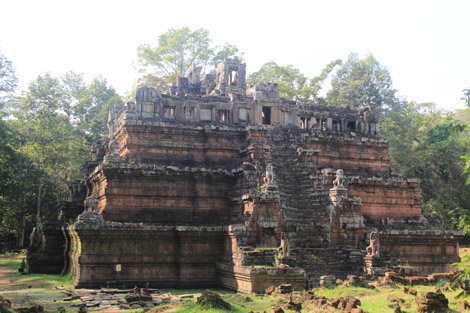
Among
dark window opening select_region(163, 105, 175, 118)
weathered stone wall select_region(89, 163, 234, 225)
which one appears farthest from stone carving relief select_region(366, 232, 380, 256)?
dark window opening select_region(163, 105, 175, 118)

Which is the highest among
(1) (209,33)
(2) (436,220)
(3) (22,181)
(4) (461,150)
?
(1) (209,33)

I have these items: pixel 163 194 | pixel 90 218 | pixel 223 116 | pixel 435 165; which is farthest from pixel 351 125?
pixel 90 218

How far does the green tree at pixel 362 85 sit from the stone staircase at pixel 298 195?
75.2 ft

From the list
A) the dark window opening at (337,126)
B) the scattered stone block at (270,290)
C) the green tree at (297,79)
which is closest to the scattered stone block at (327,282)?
the scattered stone block at (270,290)

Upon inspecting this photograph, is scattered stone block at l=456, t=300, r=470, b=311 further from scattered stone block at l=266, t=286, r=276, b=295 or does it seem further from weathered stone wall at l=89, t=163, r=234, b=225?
weathered stone wall at l=89, t=163, r=234, b=225

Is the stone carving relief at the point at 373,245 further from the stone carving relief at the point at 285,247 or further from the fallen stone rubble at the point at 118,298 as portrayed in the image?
the fallen stone rubble at the point at 118,298

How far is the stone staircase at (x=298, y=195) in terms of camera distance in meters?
20.8

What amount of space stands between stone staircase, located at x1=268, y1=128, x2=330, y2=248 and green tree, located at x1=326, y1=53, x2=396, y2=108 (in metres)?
22.9

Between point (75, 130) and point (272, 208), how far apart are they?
31173 mm

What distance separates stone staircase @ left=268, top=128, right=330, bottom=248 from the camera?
68.3 ft

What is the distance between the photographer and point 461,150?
39.6 metres

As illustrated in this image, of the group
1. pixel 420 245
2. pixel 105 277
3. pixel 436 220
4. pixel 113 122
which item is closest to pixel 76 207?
pixel 113 122

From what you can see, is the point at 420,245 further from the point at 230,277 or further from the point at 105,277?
the point at 105,277

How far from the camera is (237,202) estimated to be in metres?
22.1
